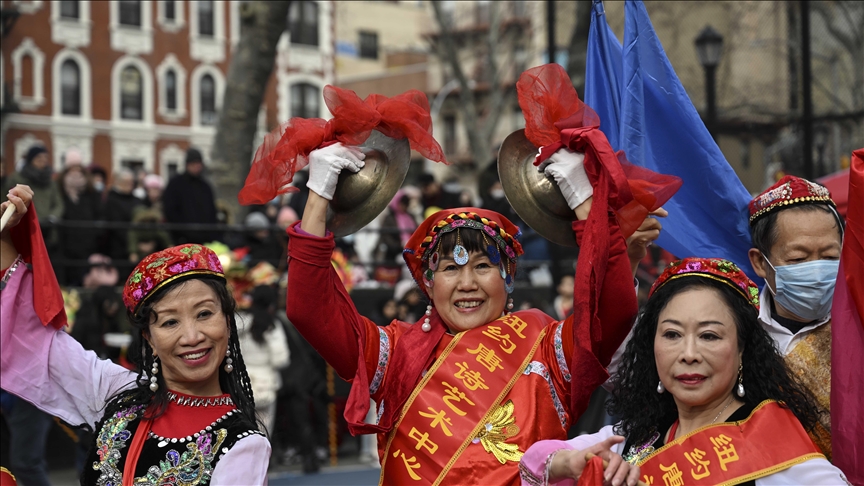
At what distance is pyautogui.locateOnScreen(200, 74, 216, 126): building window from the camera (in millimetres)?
38125

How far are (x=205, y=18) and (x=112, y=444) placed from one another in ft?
114

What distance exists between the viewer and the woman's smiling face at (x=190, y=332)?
11.3 ft

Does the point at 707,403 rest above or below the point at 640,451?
above

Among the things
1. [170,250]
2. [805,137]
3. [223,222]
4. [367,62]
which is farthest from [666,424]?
[367,62]

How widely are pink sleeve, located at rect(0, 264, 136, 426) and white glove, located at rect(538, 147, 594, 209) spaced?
1.65m

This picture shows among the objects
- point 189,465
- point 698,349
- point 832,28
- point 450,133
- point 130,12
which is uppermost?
point 130,12

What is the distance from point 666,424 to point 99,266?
7222 mm

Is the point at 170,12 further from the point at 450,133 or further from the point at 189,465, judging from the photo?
the point at 189,465

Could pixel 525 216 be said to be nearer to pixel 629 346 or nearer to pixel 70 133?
pixel 629 346

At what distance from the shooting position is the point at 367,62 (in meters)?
51.9

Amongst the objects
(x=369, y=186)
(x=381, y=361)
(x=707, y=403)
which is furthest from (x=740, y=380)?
(x=369, y=186)

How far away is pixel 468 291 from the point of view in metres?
3.70

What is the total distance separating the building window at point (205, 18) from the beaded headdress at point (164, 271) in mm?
33188

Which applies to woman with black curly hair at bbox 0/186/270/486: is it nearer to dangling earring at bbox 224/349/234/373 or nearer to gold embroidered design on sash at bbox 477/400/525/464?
dangling earring at bbox 224/349/234/373
